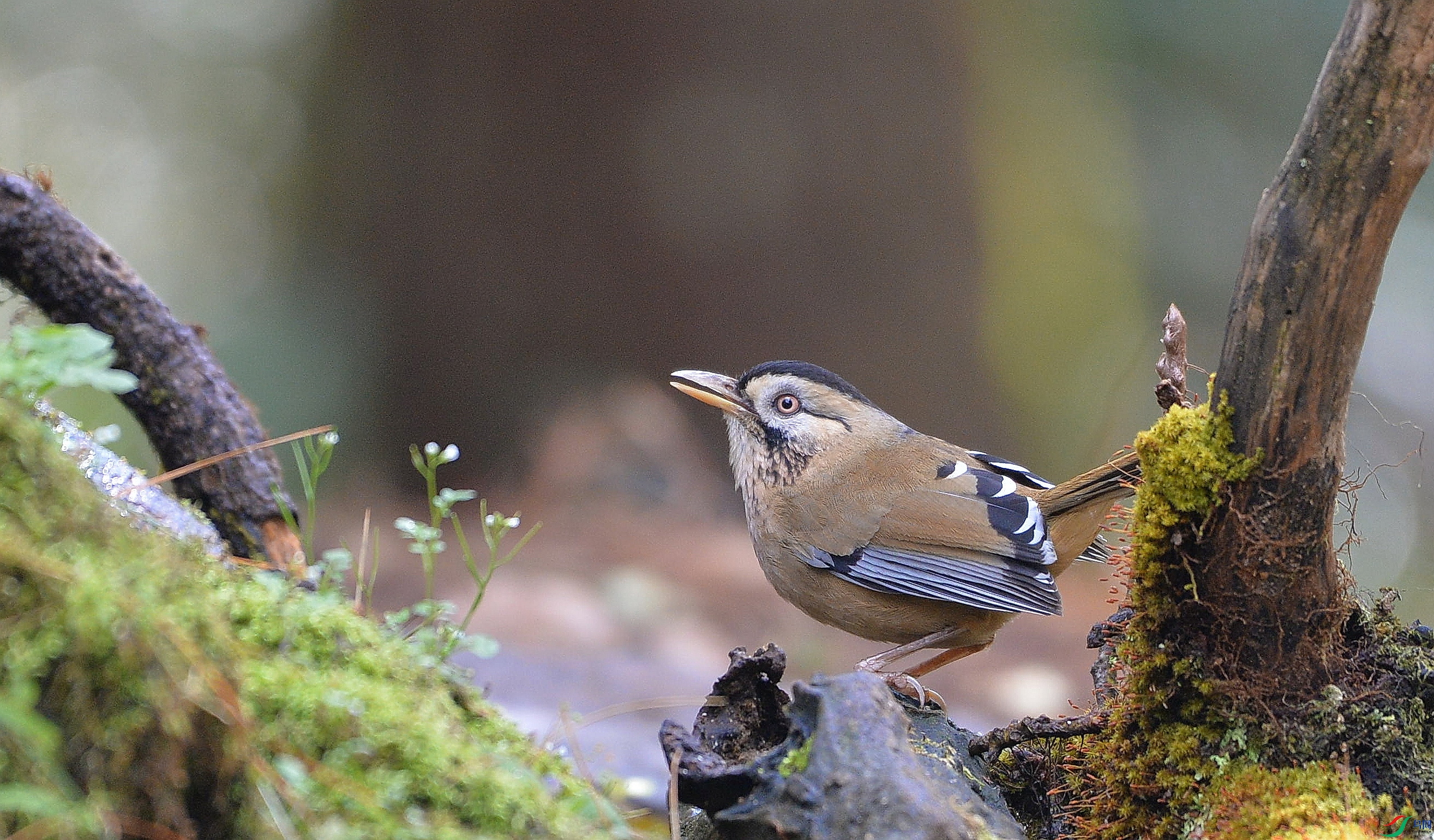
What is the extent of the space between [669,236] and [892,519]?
5380 millimetres

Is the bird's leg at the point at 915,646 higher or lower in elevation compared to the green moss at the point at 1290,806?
higher

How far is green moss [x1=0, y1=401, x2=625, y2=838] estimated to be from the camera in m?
1.39

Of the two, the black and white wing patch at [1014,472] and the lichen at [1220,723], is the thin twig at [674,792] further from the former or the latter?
the black and white wing patch at [1014,472]

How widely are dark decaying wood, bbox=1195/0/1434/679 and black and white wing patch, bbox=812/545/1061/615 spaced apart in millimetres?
1034

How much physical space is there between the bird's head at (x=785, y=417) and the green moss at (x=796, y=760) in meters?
2.19

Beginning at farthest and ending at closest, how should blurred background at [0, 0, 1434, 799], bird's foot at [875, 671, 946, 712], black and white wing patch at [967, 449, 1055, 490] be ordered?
blurred background at [0, 0, 1434, 799] → black and white wing patch at [967, 449, 1055, 490] → bird's foot at [875, 671, 946, 712]

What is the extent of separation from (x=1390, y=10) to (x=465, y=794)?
2.39 m

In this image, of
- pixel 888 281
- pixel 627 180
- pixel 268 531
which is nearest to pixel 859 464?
pixel 268 531

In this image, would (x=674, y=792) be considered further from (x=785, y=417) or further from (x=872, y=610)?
(x=785, y=417)

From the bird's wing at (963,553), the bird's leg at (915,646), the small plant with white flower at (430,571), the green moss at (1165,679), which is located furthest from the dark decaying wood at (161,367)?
the green moss at (1165,679)

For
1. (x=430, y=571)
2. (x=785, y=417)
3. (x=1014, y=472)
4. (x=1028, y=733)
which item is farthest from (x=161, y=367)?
(x=1014, y=472)

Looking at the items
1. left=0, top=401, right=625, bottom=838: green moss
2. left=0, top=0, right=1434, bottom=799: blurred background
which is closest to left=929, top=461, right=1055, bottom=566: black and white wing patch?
left=0, top=401, right=625, bottom=838: green moss

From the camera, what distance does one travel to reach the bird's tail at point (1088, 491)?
3.62m
